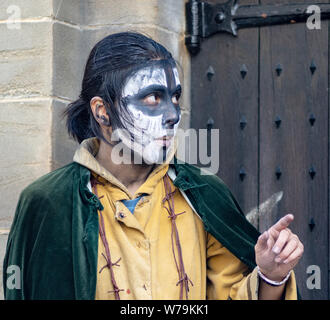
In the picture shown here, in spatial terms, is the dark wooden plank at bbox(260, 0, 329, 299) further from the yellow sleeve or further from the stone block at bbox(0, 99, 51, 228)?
the stone block at bbox(0, 99, 51, 228)

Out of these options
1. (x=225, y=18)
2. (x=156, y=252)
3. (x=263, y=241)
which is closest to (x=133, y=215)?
(x=156, y=252)

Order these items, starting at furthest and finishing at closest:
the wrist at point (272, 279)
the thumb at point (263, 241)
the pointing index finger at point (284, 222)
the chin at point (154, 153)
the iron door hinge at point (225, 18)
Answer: the iron door hinge at point (225, 18)
the chin at point (154, 153)
the wrist at point (272, 279)
the thumb at point (263, 241)
the pointing index finger at point (284, 222)

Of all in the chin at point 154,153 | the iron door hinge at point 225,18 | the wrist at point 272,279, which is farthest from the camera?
the iron door hinge at point 225,18

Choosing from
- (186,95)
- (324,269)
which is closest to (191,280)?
(324,269)

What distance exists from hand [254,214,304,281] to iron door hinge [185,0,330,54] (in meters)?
1.33

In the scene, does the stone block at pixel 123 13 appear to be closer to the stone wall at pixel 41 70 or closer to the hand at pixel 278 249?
the stone wall at pixel 41 70

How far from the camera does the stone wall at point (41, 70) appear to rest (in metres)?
3.70

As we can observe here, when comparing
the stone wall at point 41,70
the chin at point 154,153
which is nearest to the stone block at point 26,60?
the stone wall at point 41,70

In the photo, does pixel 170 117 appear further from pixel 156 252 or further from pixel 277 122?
pixel 277 122

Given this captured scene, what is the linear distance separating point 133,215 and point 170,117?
1.09 feet

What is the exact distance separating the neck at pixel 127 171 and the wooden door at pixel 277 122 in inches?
33.3

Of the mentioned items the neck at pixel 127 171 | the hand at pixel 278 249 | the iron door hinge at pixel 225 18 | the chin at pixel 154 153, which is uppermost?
the iron door hinge at pixel 225 18

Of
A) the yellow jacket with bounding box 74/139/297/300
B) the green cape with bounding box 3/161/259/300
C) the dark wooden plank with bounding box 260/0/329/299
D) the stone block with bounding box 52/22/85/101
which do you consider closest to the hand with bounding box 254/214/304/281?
the yellow jacket with bounding box 74/139/297/300

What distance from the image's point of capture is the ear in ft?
9.98
